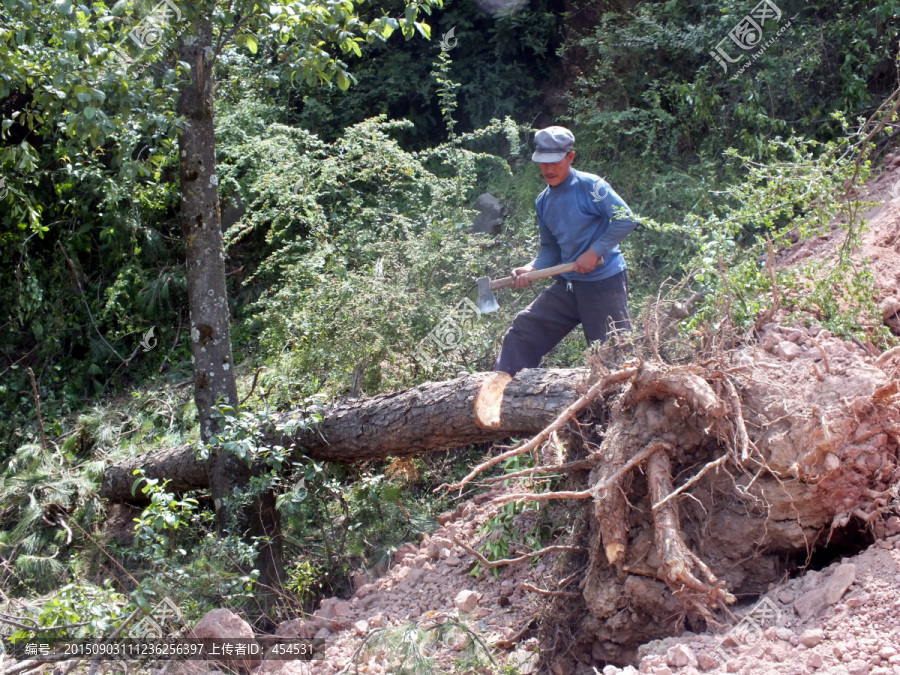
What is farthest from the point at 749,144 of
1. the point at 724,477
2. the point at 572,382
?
the point at 724,477

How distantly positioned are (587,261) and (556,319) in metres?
0.48

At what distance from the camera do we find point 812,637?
244cm

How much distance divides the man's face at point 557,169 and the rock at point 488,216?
3.23 metres

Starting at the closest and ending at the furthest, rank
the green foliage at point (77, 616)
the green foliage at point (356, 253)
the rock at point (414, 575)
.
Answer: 1. the green foliage at point (77, 616)
2. the rock at point (414, 575)
3. the green foliage at point (356, 253)

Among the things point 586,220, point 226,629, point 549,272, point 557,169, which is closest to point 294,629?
point 226,629

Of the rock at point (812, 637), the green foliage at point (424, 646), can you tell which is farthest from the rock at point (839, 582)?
the green foliage at point (424, 646)

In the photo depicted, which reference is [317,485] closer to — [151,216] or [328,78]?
[328,78]

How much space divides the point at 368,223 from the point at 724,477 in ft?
17.5

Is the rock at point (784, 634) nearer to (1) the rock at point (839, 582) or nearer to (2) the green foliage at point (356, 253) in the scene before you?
(1) the rock at point (839, 582)

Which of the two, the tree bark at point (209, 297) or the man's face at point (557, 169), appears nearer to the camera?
the man's face at point (557, 169)

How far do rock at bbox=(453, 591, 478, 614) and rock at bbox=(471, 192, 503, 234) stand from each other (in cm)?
458

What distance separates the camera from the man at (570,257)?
4281 mm

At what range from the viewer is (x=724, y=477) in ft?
9.96

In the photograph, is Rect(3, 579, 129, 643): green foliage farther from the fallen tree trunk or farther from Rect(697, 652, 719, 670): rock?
Rect(697, 652, 719, 670): rock
